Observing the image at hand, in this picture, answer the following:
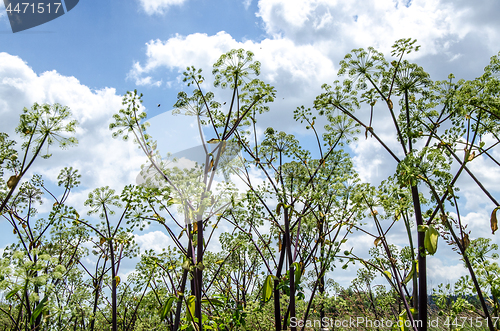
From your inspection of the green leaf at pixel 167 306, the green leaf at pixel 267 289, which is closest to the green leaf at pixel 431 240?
the green leaf at pixel 267 289

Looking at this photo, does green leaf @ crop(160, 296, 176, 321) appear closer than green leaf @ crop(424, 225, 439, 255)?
No

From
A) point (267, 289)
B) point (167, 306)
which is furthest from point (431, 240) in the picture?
point (167, 306)

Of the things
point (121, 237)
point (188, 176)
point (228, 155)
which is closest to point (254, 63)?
point (228, 155)

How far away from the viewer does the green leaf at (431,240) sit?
295 cm

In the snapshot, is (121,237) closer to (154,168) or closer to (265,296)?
(154,168)

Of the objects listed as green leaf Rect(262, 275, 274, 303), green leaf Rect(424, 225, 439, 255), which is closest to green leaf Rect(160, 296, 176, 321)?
green leaf Rect(262, 275, 274, 303)

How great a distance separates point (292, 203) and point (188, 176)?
1.88 m

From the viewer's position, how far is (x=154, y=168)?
4.04 meters

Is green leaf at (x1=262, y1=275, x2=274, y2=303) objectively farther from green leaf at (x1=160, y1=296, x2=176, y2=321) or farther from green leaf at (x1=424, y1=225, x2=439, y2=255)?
green leaf at (x1=424, y1=225, x2=439, y2=255)

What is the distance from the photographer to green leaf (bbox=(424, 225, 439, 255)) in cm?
295

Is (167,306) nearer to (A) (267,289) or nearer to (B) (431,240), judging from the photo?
(A) (267,289)

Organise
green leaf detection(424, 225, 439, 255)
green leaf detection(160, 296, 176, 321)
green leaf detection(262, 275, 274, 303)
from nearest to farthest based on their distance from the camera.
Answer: green leaf detection(424, 225, 439, 255) → green leaf detection(160, 296, 176, 321) → green leaf detection(262, 275, 274, 303)

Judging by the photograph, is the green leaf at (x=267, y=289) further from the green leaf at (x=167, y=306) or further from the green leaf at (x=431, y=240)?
the green leaf at (x=431, y=240)

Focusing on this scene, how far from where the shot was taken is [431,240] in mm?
2965
